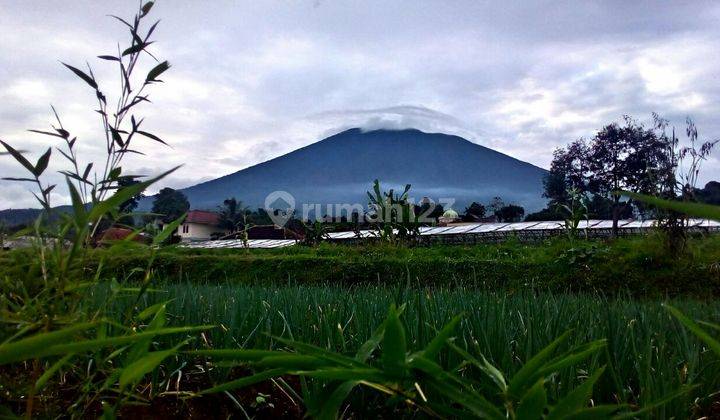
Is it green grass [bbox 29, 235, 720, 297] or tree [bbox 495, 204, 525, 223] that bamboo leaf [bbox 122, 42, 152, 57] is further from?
tree [bbox 495, 204, 525, 223]

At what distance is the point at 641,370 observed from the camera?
3.65 ft

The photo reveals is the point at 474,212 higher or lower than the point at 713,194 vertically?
higher

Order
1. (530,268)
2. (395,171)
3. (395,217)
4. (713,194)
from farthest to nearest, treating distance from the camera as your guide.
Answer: (395,171)
(395,217)
(530,268)
(713,194)

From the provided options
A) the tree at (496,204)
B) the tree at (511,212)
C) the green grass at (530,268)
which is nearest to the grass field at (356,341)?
the green grass at (530,268)

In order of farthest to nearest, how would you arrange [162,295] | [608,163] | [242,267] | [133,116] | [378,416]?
1. [608,163]
2. [242,267]
3. [162,295]
4. [133,116]
5. [378,416]

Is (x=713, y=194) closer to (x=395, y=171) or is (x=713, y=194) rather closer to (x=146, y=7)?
(x=146, y=7)

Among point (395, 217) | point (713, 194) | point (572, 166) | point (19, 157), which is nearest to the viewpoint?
point (19, 157)

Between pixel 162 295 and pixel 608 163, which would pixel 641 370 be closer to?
pixel 162 295

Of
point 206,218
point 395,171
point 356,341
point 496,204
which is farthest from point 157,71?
point 395,171

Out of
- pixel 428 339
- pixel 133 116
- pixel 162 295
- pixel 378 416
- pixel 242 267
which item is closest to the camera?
pixel 378 416

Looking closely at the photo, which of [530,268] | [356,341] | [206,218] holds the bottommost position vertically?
[530,268]

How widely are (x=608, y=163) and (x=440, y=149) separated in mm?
153830

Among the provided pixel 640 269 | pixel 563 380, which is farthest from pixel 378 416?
pixel 640 269

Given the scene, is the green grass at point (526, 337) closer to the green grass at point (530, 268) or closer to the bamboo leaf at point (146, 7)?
the bamboo leaf at point (146, 7)
